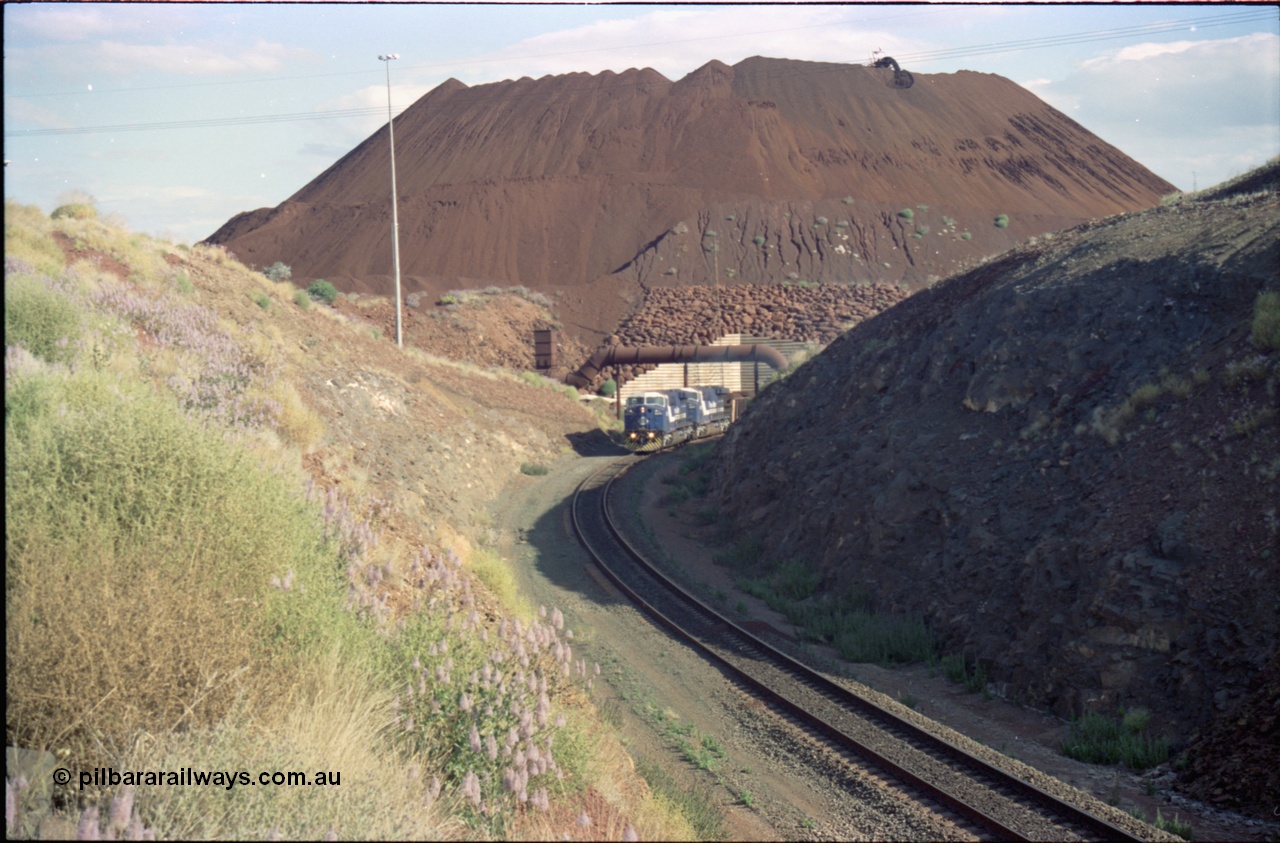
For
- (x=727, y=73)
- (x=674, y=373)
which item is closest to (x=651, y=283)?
(x=674, y=373)

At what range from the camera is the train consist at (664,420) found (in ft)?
128

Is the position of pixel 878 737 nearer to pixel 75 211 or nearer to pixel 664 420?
pixel 75 211

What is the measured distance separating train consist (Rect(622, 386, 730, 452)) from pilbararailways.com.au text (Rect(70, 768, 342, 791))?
33.6 m

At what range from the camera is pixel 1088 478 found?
13.1 metres

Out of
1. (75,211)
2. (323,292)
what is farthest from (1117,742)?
(323,292)

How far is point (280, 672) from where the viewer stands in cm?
590

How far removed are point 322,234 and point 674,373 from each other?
55.3 m

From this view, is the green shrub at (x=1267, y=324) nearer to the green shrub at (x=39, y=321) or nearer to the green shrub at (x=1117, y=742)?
the green shrub at (x=1117, y=742)

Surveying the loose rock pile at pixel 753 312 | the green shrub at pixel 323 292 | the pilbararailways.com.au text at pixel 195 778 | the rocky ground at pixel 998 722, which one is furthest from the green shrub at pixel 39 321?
the loose rock pile at pixel 753 312

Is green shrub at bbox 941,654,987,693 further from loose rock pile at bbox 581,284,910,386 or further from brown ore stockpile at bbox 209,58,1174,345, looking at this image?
brown ore stockpile at bbox 209,58,1174,345

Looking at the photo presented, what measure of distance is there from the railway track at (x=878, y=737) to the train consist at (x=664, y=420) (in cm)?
2165

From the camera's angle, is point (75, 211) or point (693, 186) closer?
point (75, 211)

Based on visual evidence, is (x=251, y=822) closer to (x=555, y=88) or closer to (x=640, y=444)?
(x=640, y=444)

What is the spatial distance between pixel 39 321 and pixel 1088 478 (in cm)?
1482
